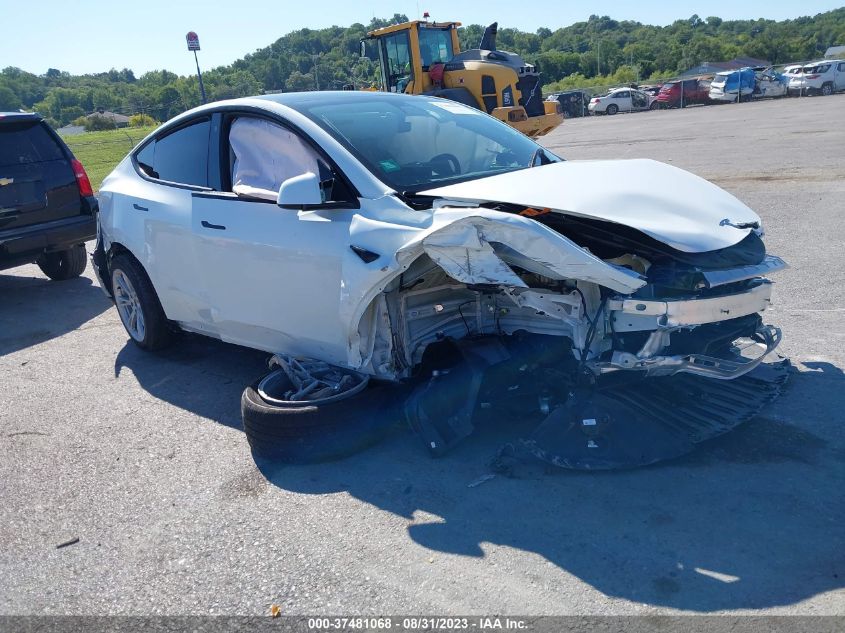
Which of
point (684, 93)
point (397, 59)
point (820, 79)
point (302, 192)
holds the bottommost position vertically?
point (684, 93)

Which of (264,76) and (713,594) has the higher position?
(264,76)

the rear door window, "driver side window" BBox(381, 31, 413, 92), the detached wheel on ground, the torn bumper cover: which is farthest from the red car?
the detached wheel on ground

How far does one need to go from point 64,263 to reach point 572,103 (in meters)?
41.2

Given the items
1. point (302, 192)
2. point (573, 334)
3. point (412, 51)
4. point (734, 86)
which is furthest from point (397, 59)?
point (734, 86)

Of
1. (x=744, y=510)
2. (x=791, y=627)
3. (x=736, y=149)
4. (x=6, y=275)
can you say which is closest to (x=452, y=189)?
(x=744, y=510)

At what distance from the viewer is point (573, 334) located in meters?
3.64

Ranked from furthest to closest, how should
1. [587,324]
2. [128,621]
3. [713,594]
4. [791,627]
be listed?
[587,324]
[128,621]
[713,594]
[791,627]

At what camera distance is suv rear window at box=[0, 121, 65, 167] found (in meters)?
7.88

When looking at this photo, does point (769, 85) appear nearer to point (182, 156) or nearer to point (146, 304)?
point (182, 156)

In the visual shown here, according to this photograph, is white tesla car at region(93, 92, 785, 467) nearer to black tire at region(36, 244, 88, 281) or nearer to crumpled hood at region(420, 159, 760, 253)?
crumpled hood at region(420, 159, 760, 253)

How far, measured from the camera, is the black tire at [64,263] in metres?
8.95

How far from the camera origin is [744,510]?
3201 millimetres

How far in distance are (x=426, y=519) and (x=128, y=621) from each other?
1276 millimetres

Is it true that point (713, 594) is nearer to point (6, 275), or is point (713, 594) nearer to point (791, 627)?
point (791, 627)
